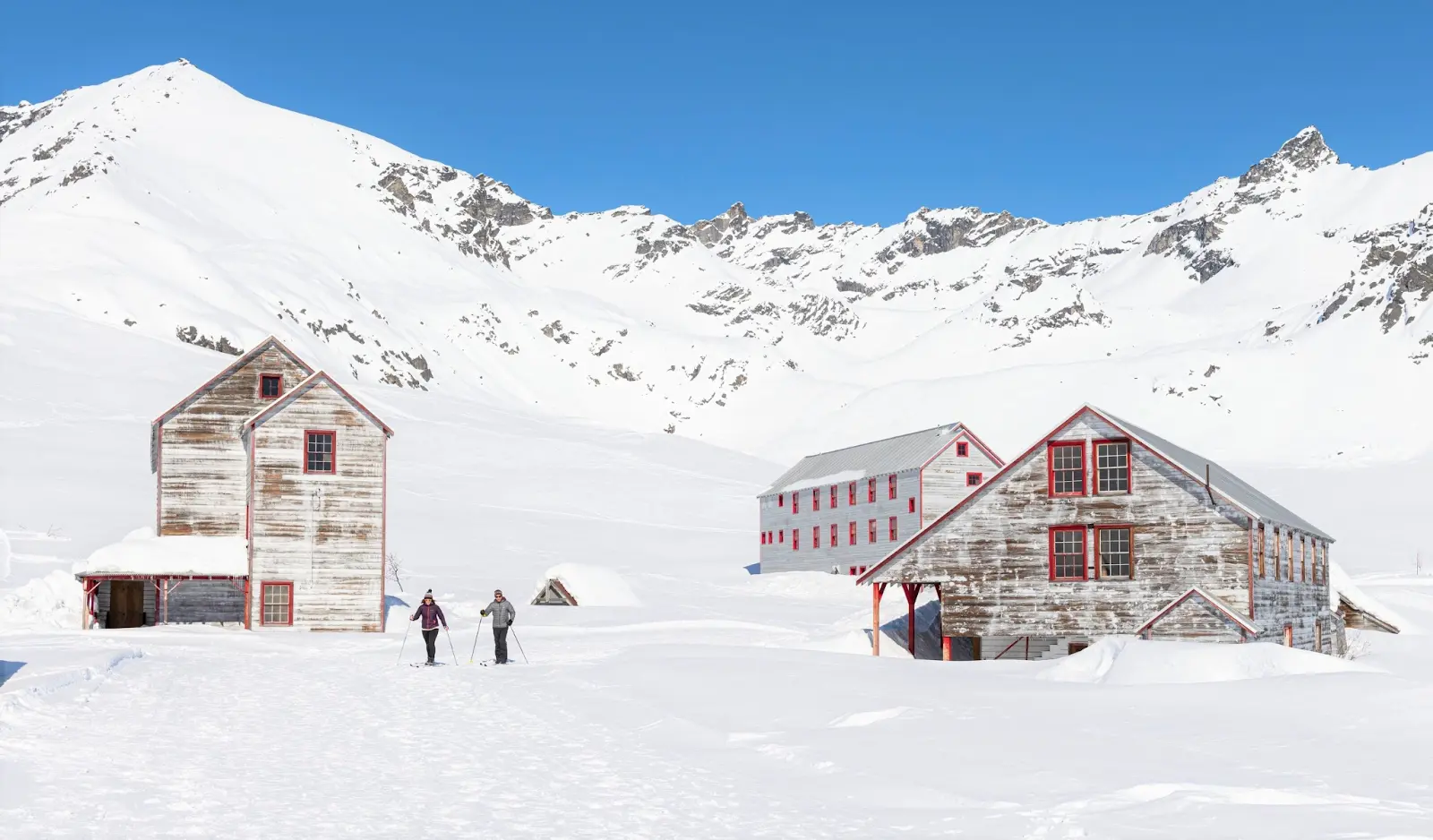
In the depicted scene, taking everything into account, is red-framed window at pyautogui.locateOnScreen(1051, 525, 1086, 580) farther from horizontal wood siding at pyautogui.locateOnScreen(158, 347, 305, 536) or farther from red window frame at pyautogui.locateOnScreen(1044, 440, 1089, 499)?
horizontal wood siding at pyautogui.locateOnScreen(158, 347, 305, 536)

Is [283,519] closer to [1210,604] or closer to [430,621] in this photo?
[430,621]

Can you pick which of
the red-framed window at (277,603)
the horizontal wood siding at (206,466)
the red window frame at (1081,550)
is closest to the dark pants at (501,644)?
the red-framed window at (277,603)

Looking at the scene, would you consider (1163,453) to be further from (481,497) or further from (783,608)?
(481,497)

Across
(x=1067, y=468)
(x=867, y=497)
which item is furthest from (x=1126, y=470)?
(x=867, y=497)

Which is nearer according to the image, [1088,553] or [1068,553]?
[1088,553]

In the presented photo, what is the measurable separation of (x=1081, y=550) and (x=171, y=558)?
2573 cm

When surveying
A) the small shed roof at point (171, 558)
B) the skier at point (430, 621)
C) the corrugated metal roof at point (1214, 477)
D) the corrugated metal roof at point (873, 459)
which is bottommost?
the skier at point (430, 621)

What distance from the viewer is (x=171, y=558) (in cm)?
4000

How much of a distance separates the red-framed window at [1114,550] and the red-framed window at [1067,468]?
1.22 metres

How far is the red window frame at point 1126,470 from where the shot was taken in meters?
35.9

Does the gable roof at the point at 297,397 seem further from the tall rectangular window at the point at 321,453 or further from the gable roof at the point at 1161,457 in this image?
the gable roof at the point at 1161,457

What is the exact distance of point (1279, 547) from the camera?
38812mm

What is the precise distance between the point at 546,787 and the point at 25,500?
190 ft

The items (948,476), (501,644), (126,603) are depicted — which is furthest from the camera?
(948,476)
